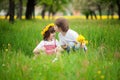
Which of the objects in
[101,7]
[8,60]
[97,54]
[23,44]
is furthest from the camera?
[101,7]

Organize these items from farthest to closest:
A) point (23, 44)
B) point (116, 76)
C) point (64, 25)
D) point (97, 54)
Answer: point (23, 44) → point (64, 25) → point (97, 54) → point (116, 76)

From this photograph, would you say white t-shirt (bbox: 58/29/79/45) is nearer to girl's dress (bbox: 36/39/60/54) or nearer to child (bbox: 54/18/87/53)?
child (bbox: 54/18/87/53)

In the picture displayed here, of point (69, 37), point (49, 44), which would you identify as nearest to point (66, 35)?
point (69, 37)

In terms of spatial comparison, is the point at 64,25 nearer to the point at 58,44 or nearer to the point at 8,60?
the point at 58,44

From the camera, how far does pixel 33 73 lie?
19.6 ft

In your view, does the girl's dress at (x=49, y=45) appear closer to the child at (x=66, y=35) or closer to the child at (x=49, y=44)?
the child at (x=49, y=44)

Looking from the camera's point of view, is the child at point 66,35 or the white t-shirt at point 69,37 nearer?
the child at point 66,35

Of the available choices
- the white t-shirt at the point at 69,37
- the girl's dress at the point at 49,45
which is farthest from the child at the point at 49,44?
the white t-shirt at the point at 69,37

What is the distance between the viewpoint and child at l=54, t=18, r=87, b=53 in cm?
854

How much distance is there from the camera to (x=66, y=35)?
8734mm

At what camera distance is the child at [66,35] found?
854cm

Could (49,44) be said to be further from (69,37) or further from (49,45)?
(69,37)

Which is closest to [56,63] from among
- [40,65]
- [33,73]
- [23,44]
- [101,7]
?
[40,65]

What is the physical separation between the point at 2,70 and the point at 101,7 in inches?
2216
